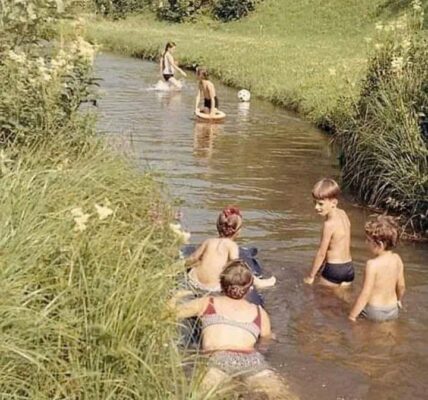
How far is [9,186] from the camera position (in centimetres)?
→ 632

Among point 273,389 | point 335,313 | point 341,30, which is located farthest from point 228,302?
point 341,30

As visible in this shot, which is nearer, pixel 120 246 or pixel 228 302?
pixel 120 246

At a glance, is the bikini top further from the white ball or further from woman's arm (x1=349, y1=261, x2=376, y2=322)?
the white ball

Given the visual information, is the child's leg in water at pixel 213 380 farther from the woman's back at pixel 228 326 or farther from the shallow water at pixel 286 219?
the shallow water at pixel 286 219

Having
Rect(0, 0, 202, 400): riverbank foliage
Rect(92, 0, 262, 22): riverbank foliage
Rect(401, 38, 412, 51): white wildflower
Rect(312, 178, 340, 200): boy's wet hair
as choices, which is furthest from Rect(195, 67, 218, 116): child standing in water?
Rect(92, 0, 262, 22): riverbank foliage

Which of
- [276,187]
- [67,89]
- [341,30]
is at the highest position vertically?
[67,89]

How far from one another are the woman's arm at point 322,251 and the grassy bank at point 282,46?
6625 millimetres

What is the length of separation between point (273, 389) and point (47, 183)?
222 cm

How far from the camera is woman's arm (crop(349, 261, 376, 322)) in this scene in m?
8.34

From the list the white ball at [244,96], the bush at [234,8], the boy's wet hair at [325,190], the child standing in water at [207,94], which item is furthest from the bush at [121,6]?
the boy's wet hair at [325,190]

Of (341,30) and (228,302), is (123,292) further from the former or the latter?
(341,30)

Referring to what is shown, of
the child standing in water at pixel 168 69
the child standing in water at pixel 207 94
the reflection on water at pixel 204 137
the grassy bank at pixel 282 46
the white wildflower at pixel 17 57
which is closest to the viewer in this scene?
the white wildflower at pixel 17 57

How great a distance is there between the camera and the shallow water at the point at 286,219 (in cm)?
→ 751

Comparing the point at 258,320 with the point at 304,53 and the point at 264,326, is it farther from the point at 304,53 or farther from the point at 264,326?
the point at 304,53
